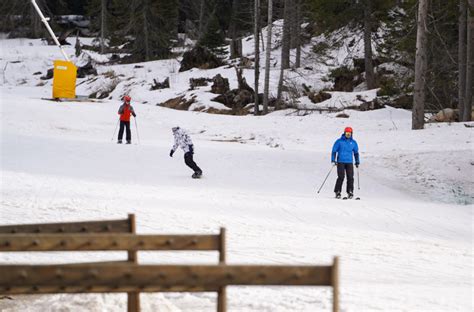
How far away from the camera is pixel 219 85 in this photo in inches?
1347

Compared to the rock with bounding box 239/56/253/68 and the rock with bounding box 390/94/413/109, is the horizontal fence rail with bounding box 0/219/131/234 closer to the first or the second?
the rock with bounding box 390/94/413/109

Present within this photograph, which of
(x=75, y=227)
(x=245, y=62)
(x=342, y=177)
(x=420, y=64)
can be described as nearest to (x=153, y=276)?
(x=75, y=227)

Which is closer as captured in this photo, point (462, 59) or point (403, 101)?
point (462, 59)

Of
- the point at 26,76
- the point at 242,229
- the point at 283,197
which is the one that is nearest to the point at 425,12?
the point at 283,197

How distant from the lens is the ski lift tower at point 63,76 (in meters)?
29.1

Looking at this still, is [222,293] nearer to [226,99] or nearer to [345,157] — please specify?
[345,157]

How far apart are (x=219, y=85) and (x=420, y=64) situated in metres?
13.6

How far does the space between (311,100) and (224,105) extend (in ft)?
15.2

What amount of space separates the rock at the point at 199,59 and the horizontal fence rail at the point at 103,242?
125 ft

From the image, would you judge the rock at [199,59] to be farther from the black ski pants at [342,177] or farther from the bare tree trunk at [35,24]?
the black ski pants at [342,177]

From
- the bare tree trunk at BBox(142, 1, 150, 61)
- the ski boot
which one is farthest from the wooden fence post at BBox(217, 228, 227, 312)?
the bare tree trunk at BBox(142, 1, 150, 61)

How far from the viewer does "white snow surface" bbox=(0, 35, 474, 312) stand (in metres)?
7.02

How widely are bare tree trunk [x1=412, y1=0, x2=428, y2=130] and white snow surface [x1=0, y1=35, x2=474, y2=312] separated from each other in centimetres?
83

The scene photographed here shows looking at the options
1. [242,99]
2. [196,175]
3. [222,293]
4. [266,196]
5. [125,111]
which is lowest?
[266,196]
